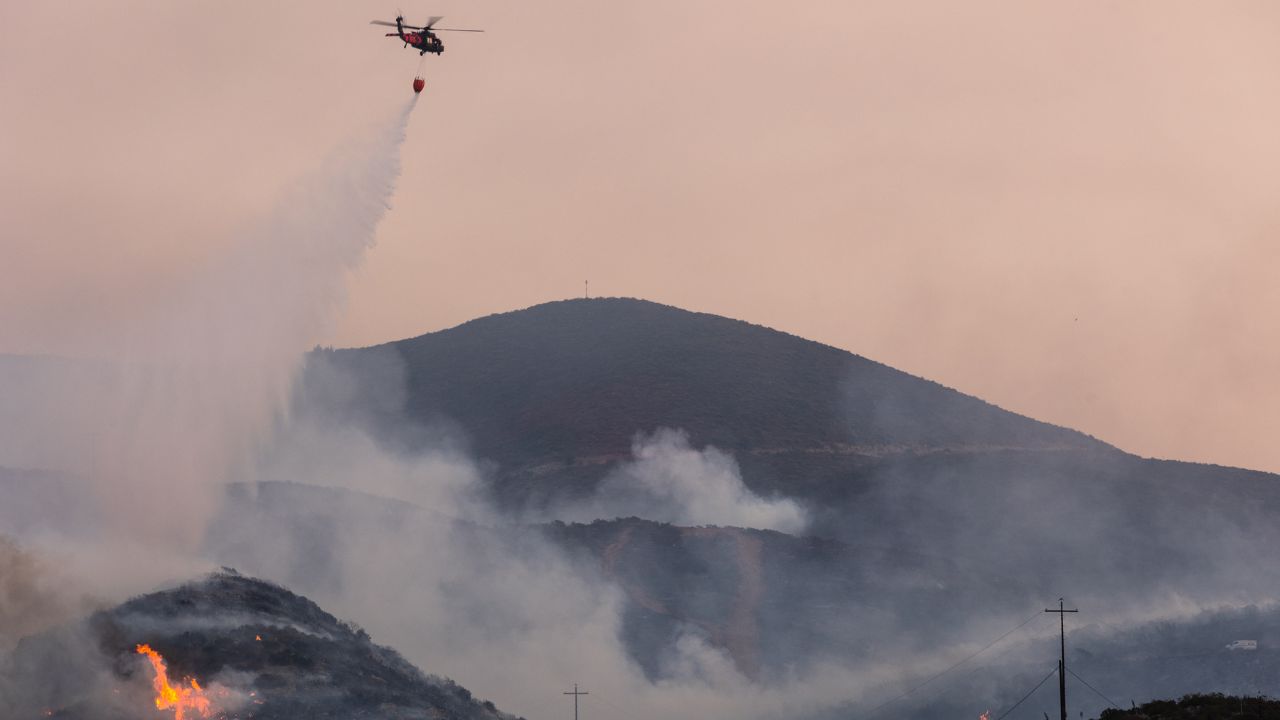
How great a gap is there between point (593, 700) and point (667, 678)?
10244mm

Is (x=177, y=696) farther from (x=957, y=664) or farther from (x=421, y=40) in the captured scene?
(x=957, y=664)

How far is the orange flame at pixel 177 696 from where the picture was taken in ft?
313

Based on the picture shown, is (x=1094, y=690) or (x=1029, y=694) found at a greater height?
(x=1094, y=690)

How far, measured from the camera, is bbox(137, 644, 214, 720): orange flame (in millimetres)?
95375

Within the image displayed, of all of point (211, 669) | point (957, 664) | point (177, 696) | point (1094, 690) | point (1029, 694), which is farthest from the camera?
point (957, 664)

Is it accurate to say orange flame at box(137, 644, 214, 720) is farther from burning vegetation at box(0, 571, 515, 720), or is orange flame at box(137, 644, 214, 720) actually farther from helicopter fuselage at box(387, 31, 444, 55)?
helicopter fuselage at box(387, 31, 444, 55)

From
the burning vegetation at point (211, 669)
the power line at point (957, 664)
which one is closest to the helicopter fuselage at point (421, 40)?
the burning vegetation at point (211, 669)

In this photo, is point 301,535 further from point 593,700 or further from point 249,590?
point 249,590

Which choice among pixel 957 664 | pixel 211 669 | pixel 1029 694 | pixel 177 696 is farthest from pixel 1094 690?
pixel 177 696

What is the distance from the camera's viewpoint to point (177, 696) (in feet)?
316

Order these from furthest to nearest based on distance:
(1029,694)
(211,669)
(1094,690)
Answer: (1094,690), (1029,694), (211,669)

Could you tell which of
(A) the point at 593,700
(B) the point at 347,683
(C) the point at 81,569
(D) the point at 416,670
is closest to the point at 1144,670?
(A) the point at 593,700

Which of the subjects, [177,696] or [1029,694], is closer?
[177,696]

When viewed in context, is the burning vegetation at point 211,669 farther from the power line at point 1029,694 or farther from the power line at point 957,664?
the power line at point 1029,694
